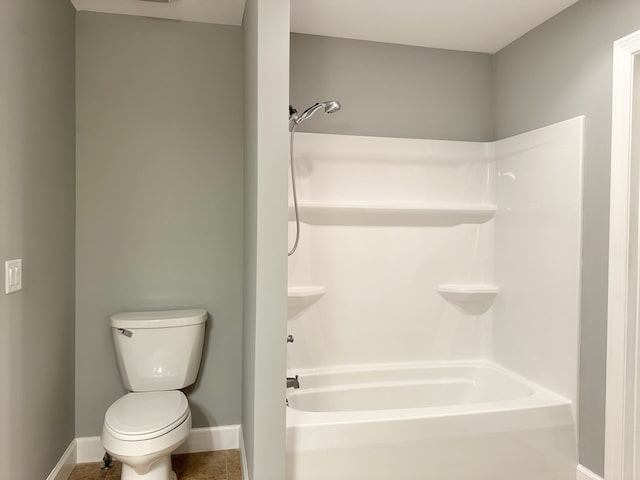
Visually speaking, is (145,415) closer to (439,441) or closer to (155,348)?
(155,348)

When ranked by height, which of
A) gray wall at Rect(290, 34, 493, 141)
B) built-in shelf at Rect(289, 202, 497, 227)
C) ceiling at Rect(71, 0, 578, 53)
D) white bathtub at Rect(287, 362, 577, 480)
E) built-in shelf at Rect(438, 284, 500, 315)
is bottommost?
white bathtub at Rect(287, 362, 577, 480)

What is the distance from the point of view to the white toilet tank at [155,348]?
2311 millimetres

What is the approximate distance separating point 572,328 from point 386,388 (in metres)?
1.07

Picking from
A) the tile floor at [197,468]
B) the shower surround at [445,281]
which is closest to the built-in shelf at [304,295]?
the shower surround at [445,281]

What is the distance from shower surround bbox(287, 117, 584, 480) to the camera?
2217mm

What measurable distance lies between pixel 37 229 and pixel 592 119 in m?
2.58

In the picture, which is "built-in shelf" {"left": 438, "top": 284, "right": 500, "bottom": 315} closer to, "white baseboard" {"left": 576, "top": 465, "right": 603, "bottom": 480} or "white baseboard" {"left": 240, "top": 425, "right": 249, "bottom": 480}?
"white baseboard" {"left": 576, "top": 465, "right": 603, "bottom": 480}

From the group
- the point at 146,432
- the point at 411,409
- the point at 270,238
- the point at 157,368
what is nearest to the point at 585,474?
the point at 411,409

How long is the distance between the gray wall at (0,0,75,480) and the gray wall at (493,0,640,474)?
2.49m

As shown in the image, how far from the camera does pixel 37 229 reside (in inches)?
75.1

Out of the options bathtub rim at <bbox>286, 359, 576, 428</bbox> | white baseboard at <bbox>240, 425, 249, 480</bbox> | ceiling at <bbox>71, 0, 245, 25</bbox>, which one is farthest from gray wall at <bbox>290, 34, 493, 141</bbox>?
white baseboard at <bbox>240, 425, 249, 480</bbox>

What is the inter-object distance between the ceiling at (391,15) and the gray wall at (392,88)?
0.10 m

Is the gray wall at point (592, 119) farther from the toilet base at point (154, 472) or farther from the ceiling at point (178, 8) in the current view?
the toilet base at point (154, 472)

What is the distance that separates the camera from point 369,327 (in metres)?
2.72
